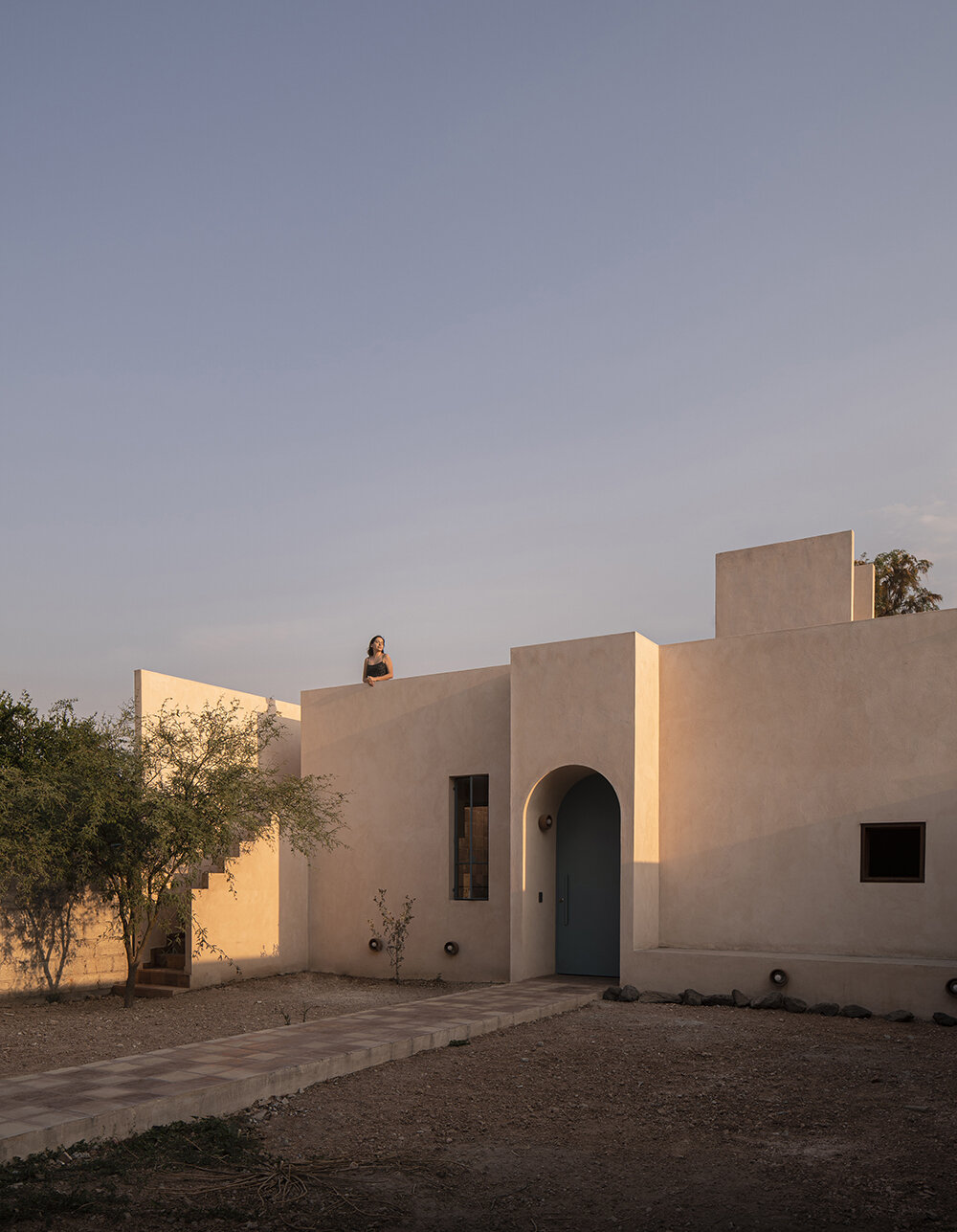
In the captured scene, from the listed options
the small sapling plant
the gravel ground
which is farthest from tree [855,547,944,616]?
the gravel ground

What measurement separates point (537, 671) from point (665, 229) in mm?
5484

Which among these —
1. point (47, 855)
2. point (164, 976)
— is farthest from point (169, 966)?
point (47, 855)

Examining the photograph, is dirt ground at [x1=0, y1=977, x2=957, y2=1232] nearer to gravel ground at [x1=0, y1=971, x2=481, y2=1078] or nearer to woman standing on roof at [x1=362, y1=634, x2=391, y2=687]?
gravel ground at [x1=0, y1=971, x2=481, y2=1078]

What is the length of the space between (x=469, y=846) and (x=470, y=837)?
129mm

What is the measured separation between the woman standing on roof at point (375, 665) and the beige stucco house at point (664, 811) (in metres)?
0.21

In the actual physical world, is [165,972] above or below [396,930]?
below

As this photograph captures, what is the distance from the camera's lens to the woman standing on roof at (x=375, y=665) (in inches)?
568

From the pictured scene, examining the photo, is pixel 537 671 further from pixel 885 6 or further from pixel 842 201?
pixel 885 6

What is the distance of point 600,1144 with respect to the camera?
5.76 metres

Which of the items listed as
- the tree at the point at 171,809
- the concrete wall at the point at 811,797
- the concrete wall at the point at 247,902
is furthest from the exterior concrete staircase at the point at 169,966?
the concrete wall at the point at 811,797

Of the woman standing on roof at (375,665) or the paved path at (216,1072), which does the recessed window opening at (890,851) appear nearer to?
the paved path at (216,1072)

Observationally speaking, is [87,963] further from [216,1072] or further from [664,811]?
[664,811]

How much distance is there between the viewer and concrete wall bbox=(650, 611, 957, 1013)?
10.1 meters

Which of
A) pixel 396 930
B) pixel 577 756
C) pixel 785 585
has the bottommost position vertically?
pixel 396 930
